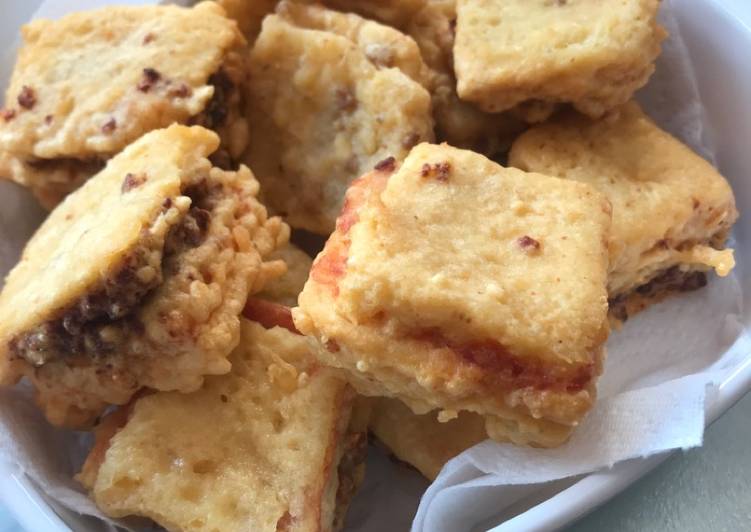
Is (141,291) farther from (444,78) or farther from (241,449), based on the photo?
(444,78)

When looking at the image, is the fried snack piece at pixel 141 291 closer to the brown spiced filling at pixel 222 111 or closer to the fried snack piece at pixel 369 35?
the brown spiced filling at pixel 222 111

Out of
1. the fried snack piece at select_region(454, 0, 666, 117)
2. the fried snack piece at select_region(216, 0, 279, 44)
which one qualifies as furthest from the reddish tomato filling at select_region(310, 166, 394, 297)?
the fried snack piece at select_region(216, 0, 279, 44)

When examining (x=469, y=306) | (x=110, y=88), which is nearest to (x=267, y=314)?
(x=469, y=306)

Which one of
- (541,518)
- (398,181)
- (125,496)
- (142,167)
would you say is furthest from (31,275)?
(541,518)

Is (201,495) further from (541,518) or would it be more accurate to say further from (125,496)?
(541,518)

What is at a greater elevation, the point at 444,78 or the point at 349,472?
the point at 444,78

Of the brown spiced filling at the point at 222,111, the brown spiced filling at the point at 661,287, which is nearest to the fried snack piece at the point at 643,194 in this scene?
A: the brown spiced filling at the point at 661,287
